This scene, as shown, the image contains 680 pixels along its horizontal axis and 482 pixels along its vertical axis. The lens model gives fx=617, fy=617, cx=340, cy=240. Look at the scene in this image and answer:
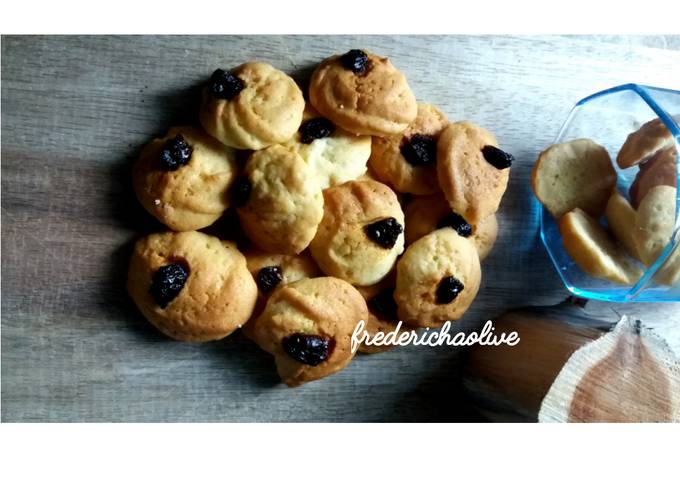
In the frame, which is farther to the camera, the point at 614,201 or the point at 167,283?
the point at 614,201

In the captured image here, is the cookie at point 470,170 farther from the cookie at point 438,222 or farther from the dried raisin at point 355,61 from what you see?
the dried raisin at point 355,61

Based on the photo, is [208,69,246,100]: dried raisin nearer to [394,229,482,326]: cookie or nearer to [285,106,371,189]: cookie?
[285,106,371,189]: cookie

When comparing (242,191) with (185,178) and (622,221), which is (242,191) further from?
(622,221)

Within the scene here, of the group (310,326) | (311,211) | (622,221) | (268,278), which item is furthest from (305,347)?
(622,221)

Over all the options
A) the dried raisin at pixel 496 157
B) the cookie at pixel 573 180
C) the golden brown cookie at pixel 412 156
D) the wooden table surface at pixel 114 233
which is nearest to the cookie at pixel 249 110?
Answer: the wooden table surface at pixel 114 233

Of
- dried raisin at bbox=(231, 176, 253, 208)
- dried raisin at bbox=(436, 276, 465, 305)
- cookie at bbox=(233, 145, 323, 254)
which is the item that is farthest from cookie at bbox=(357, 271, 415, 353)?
dried raisin at bbox=(231, 176, 253, 208)

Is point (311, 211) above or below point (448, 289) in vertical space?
above

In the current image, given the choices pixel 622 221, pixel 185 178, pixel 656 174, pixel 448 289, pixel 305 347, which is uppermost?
pixel 656 174

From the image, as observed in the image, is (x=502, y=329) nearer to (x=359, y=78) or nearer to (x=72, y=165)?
(x=359, y=78)
